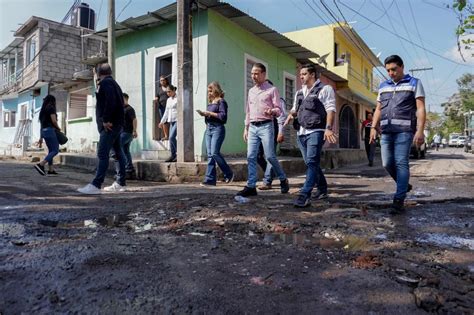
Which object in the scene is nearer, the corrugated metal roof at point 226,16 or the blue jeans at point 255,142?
the blue jeans at point 255,142

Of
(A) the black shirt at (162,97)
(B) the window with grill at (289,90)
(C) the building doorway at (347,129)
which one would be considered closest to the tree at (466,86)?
(C) the building doorway at (347,129)

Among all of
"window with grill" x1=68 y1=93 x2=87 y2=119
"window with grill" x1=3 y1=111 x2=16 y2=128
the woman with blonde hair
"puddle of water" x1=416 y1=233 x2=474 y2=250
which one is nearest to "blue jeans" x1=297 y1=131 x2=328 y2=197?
"puddle of water" x1=416 y1=233 x2=474 y2=250

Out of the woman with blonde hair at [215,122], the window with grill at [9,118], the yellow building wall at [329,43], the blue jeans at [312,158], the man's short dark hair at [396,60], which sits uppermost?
the yellow building wall at [329,43]

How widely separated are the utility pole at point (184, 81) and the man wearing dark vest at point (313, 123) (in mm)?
3079

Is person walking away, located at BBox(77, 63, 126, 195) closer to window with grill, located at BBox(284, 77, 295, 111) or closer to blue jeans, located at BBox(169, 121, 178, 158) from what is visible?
blue jeans, located at BBox(169, 121, 178, 158)

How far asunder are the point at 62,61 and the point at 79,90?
4201 millimetres

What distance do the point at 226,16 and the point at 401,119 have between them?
6.53 metres

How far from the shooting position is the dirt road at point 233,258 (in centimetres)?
173

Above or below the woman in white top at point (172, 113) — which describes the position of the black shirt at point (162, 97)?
above

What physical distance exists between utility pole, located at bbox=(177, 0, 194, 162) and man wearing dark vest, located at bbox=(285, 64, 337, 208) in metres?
3.08

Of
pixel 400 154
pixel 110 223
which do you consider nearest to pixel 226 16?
pixel 400 154

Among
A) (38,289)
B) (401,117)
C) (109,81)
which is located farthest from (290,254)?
(109,81)

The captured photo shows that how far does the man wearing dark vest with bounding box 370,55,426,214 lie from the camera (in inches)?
148

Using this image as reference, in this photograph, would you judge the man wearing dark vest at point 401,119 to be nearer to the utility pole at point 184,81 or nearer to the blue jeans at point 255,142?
the blue jeans at point 255,142
